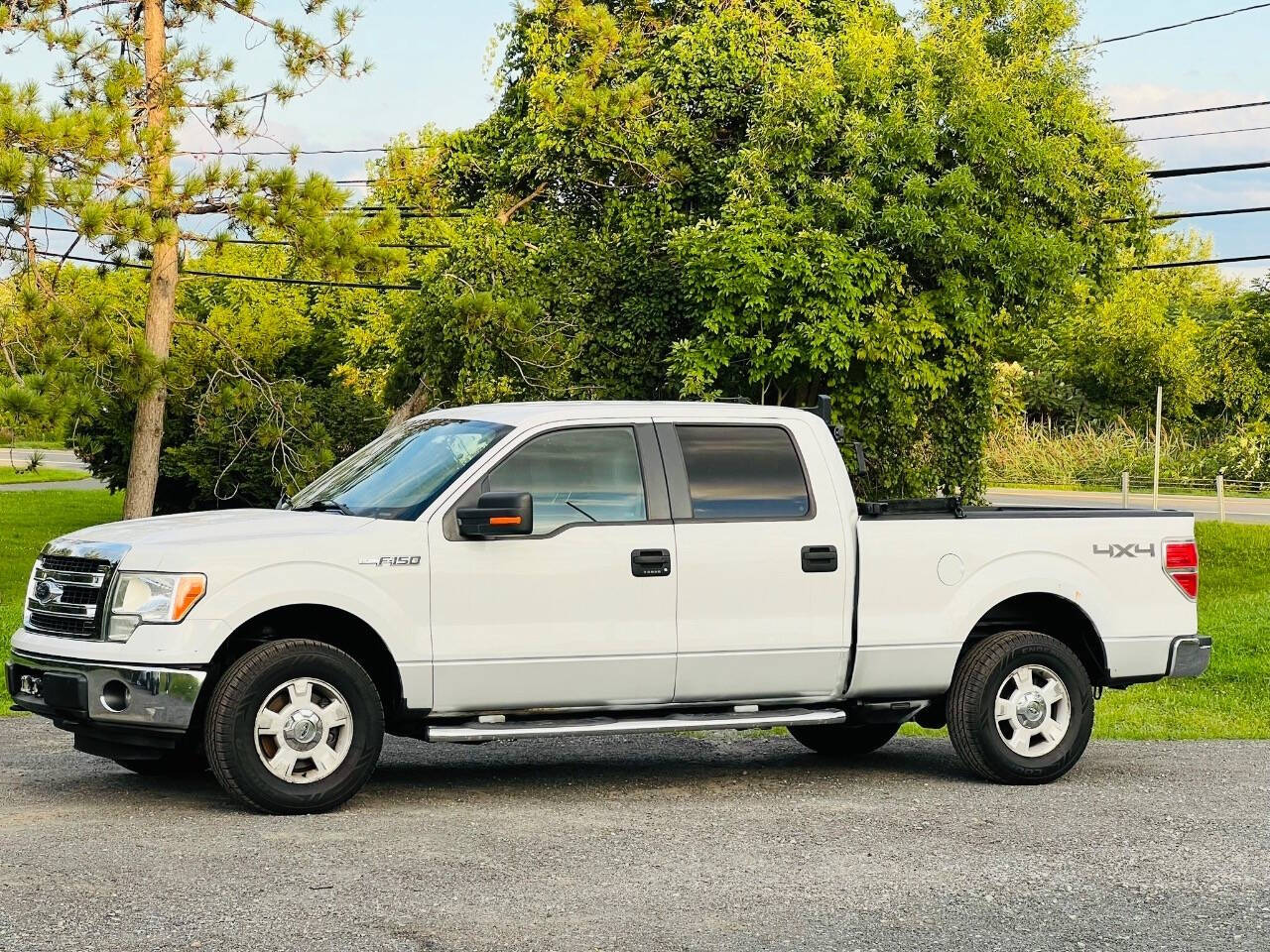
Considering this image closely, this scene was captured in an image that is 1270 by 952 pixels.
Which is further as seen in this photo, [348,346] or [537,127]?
[348,346]

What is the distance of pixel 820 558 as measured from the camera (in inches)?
341

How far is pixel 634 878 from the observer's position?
668cm

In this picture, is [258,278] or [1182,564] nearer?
[1182,564]

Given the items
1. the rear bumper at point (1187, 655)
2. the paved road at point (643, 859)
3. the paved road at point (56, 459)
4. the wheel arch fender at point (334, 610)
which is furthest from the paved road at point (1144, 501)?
the paved road at point (56, 459)

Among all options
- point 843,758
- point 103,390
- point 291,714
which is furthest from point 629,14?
point 291,714

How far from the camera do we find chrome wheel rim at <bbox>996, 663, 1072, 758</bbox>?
913cm

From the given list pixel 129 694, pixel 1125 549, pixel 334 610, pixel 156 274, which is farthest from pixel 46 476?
pixel 1125 549

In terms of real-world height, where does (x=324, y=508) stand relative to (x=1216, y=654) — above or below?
above

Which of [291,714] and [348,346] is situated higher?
[348,346]

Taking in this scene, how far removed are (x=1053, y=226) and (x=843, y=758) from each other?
661 inches

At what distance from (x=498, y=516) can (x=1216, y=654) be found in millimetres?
10966

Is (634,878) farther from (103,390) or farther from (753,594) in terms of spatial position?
(103,390)

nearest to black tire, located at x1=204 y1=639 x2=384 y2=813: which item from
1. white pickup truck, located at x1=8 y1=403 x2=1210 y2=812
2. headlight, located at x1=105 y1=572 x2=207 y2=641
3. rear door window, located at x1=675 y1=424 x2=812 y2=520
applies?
white pickup truck, located at x1=8 y1=403 x2=1210 y2=812

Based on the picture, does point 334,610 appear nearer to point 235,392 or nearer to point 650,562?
point 650,562
